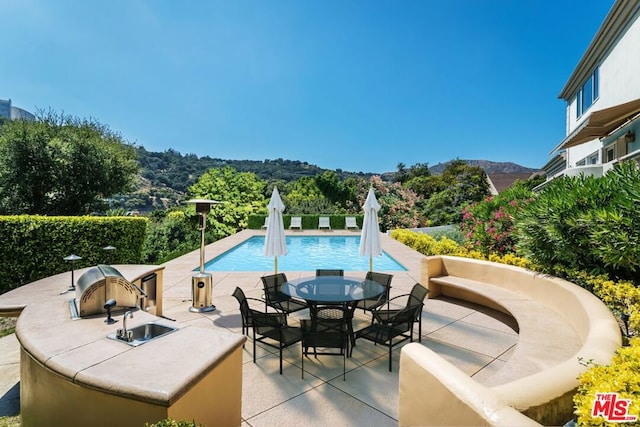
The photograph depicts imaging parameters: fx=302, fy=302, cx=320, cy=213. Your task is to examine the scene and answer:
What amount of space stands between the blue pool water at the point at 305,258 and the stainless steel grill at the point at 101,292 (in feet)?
23.9

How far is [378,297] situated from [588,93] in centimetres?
1515

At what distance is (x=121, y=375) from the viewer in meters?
2.00

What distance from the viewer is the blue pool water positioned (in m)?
11.6

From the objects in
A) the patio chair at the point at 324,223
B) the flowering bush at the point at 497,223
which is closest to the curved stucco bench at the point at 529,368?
the flowering bush at the point at 497,223

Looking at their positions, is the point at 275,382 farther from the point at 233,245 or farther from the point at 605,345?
the point at 233,245

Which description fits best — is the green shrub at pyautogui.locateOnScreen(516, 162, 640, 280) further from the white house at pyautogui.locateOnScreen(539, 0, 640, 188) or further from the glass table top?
the white house at pyautogui.locateOnScreen(539, 0, 640, 188)

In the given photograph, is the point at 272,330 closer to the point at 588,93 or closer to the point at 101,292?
the point at 101,292

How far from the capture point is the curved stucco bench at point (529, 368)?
186cm

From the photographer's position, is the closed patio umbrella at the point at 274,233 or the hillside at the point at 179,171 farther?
the hillside at the point at 179,171

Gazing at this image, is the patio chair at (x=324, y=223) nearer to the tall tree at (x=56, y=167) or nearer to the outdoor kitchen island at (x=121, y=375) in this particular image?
the tall tree at (x=56, y=167)

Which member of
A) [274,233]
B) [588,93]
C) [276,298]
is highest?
[588,93]

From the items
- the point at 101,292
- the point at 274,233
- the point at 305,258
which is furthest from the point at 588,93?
the point at 101,292

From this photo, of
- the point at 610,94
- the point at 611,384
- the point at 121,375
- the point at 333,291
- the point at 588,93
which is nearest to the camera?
the point at 611,384

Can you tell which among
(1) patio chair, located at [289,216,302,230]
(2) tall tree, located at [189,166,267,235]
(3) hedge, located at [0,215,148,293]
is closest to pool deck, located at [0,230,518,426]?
(3) hedge, located at [0,215,148,293]
